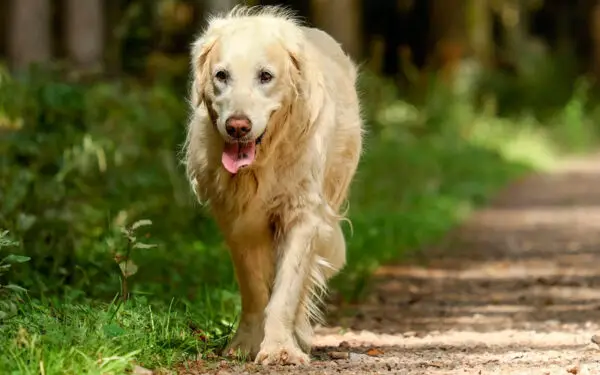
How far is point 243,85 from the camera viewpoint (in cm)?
573

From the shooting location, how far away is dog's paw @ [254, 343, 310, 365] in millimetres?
5711

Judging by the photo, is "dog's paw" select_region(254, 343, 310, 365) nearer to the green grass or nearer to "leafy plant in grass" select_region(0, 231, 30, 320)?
the green grass

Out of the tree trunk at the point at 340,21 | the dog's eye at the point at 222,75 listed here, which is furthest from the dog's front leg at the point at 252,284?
the tree trunk at the point at 340,21

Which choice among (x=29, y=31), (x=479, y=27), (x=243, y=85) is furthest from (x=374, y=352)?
(x=479, y=27)

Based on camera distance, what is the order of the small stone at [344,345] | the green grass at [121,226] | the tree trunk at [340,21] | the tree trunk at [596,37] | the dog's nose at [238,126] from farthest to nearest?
the tree trunk at [596,37] < the tree trunk at [340,21] < the small stone at [344,345] < the dog's nose at [238,126] < the green grass at [121,226]

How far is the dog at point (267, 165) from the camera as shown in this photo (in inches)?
227

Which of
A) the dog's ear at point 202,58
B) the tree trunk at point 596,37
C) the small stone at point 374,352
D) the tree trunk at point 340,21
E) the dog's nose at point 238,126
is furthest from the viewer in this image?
the tree trunk at point 596,37

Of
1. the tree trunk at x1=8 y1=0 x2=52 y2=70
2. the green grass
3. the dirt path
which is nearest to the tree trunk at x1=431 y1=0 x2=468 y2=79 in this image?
the green grass

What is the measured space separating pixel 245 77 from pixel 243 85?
0.04 meters

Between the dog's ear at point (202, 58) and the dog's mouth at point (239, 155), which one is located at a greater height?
the dog's ear at point (202, 58)

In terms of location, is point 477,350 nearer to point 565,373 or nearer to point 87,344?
point 565,373

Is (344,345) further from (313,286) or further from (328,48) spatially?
(328,48)

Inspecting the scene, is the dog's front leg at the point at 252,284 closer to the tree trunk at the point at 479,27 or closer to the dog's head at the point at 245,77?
the dog's head at the point at 245,77

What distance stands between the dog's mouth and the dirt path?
0.87 metres
